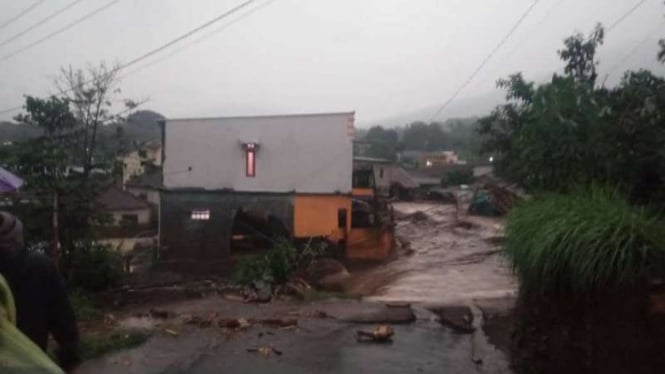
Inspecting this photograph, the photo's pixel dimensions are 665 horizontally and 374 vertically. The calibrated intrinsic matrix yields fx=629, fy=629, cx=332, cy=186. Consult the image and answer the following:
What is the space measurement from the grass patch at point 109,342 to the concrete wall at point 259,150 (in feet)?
68.3

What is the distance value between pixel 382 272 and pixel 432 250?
6.68 meters

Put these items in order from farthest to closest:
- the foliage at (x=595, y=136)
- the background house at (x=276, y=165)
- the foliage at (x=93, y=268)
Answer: the background house at (x=276, y=165) < the foliage at (x=93, y=268) < the foliage at (x=595, y=136)

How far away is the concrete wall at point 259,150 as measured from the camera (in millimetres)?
29062

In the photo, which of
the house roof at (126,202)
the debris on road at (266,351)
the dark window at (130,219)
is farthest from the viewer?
the house roof at (126,202)

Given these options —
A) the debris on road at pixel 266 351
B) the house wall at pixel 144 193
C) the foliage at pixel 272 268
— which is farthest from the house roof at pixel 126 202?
the debris on road at pixel 266 351

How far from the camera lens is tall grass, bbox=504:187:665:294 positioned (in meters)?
5.27

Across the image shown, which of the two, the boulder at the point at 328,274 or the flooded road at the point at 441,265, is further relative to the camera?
the boulder at the point at 328,274

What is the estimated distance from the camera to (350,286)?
1958 cm

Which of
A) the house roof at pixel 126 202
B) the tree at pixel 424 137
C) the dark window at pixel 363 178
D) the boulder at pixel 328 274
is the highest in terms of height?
the tree at pixel 424 137

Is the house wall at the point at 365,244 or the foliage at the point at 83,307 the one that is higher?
the foliage at the point at 83,307

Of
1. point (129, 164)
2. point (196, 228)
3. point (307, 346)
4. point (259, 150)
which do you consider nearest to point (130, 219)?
point (129, 164)

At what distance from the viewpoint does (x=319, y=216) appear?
27.7 meters

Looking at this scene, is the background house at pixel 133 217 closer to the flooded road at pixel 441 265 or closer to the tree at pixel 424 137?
the flooded road at pixel 441 265

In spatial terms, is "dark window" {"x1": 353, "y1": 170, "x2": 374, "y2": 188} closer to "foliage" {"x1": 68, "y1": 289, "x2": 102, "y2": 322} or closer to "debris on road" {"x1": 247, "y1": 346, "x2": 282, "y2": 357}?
"foliage" {"x1": 68, "y1": 289, "x2": 102, "y2": 322}
